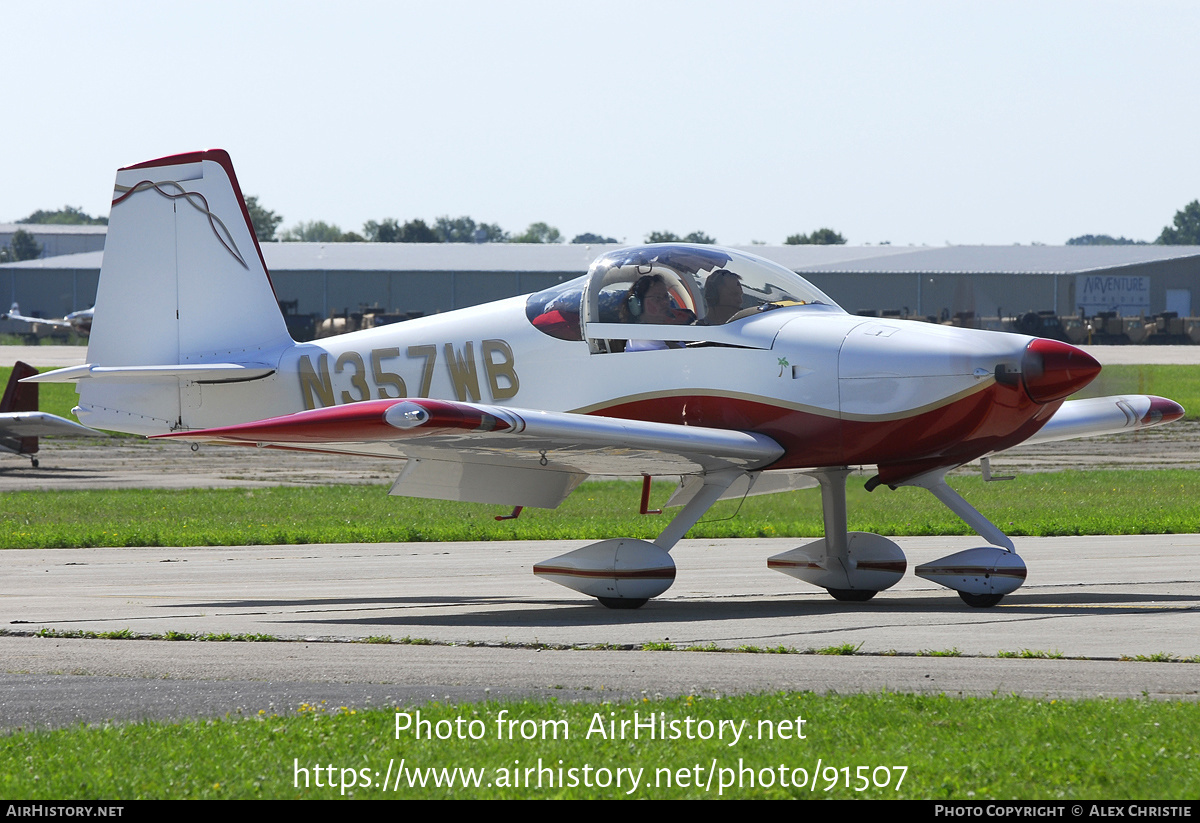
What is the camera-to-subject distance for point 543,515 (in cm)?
2030

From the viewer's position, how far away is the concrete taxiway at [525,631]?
7059 millimetres

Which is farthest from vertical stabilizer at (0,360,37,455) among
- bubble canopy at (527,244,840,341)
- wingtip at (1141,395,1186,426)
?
wingtip at (1141,395,1186,426)

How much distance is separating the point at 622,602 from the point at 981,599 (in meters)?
2.66

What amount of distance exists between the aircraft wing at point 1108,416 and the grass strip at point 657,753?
6.51 m

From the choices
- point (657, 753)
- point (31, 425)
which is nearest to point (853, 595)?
point (657, 753)

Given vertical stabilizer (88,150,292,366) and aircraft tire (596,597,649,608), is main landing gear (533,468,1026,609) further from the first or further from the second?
vertical stabilizer (88,150,292,366)

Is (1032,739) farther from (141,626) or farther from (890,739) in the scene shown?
(141,626)

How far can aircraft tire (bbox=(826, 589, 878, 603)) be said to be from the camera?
11.5 metres

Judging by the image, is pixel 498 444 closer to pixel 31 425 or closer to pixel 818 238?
pixel 31 425

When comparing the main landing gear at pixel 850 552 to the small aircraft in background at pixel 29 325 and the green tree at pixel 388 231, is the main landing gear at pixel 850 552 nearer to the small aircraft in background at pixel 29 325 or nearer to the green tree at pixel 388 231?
the small aircraft in background at pixel 29 325

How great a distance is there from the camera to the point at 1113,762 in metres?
5.15

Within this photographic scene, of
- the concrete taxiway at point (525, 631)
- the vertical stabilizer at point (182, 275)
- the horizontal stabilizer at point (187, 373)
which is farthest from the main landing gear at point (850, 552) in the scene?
the vertical stabilizer at point (182, 275)
